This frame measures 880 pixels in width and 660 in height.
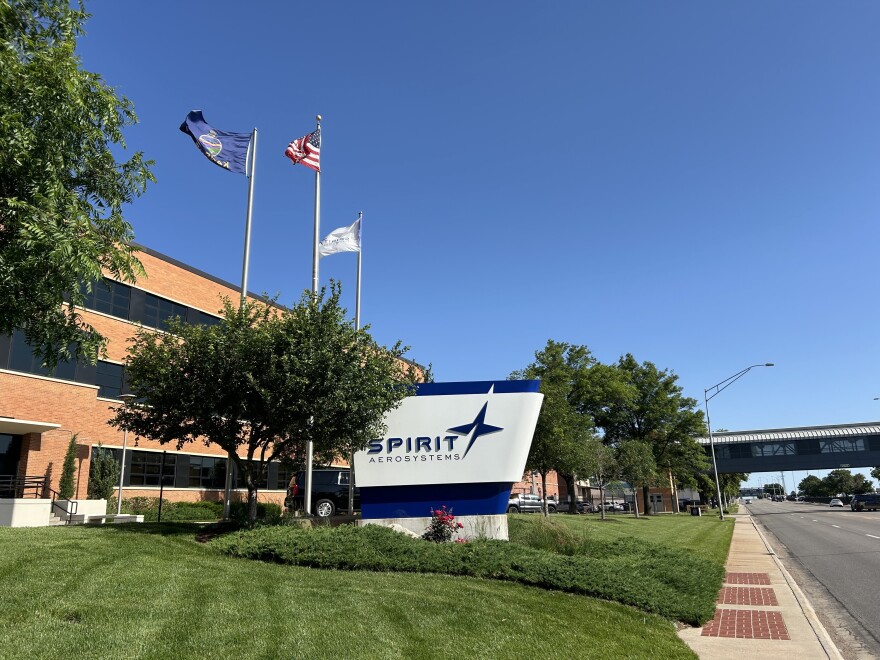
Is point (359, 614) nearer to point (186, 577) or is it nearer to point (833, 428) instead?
point (186, 577)

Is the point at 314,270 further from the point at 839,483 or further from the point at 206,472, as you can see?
the point at 839,483

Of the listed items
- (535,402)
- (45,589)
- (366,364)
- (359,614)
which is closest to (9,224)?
(45,589)

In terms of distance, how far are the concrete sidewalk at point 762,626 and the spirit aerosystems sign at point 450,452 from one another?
220 inches

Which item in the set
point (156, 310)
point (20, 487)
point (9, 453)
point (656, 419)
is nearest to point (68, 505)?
point (20, 487)

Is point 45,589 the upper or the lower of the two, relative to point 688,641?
upper

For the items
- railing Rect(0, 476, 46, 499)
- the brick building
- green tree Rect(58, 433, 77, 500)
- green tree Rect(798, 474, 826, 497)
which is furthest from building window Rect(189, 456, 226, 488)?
green tree Rect(798, 474, 826, 497)

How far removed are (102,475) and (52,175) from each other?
24.3 meters

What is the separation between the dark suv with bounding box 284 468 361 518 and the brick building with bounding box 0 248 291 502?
7.33 metres

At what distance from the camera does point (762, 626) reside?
29.3 feet

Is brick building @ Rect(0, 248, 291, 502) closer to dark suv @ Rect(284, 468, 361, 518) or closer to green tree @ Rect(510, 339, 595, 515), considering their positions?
dark suv @ Rect(284, 468, 361, 518)

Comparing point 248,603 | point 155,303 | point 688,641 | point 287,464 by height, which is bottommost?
point 688,641

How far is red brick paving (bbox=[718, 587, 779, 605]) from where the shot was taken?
10.8 m

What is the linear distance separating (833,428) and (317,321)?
79009 mm

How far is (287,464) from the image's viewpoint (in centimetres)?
1817
